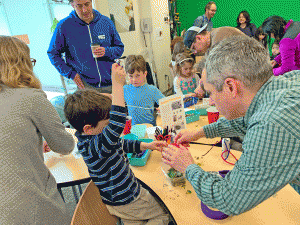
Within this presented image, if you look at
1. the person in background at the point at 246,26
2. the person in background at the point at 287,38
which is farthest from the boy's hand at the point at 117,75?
the person in background at the point at 246,26

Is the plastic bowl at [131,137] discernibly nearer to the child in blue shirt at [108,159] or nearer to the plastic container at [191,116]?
the child in blue shirt at [108,159]

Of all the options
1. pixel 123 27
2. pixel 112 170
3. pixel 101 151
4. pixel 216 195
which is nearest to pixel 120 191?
pixel 112 170

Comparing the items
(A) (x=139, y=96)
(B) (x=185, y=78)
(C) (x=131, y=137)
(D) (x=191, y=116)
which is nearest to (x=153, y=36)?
(B) (x=185, y=78)

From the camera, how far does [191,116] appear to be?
6.17 ft

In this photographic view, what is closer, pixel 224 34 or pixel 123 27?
pixel 224 34

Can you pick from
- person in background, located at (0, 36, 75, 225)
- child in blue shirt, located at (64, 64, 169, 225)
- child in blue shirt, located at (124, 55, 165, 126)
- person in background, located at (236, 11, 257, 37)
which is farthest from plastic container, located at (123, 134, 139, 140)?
person in background, located at (236, 11, 257, 37)

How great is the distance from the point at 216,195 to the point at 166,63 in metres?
5.19

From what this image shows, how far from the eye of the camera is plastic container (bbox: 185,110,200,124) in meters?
1.88

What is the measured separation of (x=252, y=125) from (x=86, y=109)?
0.83 meters

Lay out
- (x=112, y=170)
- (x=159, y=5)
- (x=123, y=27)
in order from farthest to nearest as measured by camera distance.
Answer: (x=159, y=5) < (x=123, y=27) < (x=112, y=170)

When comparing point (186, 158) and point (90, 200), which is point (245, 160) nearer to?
point (186, 158)

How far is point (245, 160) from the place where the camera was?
743 mm

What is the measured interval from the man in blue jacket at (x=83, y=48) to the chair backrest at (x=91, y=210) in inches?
64.1

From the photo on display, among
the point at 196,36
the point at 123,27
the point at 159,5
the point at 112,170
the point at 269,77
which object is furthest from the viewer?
the point at 159,5
